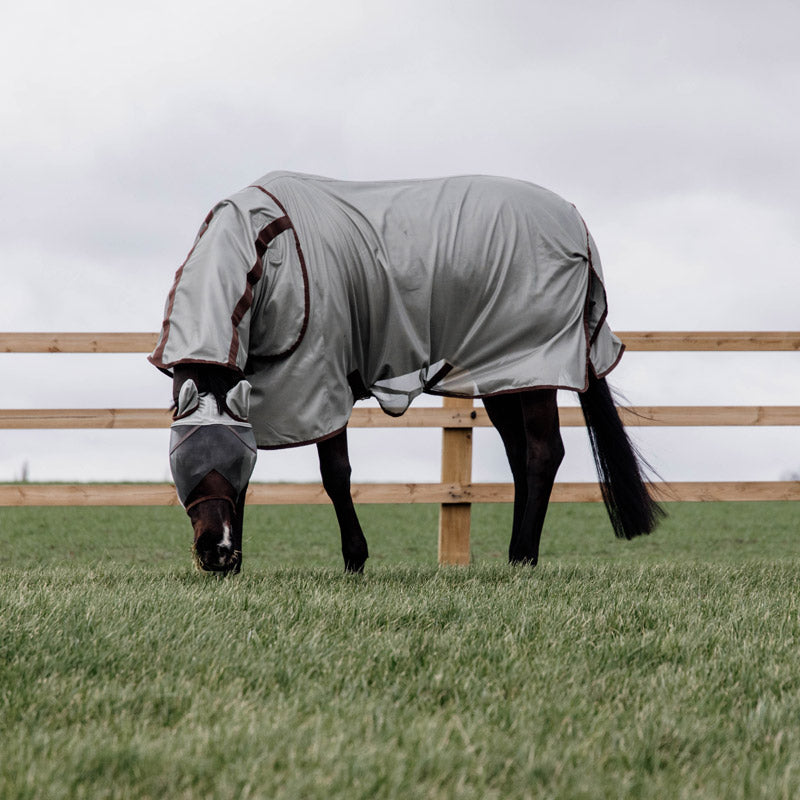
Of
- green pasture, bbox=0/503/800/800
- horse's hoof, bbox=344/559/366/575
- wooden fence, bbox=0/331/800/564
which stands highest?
wooden fence, bbox=0/331/800/564

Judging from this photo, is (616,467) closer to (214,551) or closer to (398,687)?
(214,551)

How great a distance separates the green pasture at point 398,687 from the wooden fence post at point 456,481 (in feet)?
5.80

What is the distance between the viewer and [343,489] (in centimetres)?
342

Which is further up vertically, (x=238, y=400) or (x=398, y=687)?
(x=238, y=400)

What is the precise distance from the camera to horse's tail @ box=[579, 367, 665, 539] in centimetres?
402

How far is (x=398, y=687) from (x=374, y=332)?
1.86 metres

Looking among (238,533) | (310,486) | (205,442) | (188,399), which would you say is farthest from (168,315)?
(310,486)

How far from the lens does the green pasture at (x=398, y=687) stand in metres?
1.44

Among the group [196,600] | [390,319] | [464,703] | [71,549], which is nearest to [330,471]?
[390,319]

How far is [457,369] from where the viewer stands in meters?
3.75

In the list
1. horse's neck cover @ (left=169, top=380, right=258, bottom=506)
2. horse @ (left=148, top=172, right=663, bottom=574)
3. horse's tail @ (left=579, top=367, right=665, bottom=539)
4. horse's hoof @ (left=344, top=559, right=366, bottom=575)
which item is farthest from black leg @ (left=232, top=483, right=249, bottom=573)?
horse's tail @ (left=579, top=367, right=665, bottom=539)

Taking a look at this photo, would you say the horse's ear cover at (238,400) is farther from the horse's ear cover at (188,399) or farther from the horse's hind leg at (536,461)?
the horse's hind leg at (536,461)

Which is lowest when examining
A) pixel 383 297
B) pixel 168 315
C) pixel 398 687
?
pixel 398 687

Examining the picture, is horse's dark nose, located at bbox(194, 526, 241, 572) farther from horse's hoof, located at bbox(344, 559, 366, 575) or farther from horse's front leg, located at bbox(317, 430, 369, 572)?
horse's hoof, located at bbox(344, 559, 366, 575)
